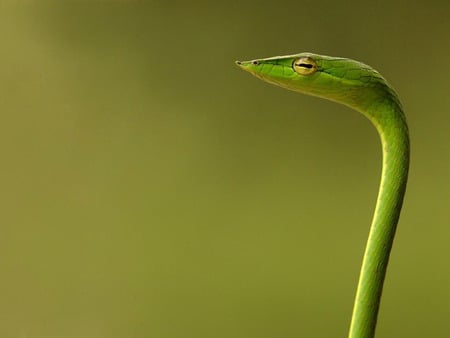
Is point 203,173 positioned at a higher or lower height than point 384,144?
higher

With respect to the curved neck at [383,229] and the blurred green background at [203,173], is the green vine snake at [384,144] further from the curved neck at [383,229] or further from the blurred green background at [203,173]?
the blurred green background at [203,173]

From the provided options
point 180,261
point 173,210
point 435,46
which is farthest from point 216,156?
point 435,46

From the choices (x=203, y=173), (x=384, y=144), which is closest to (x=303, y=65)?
(x=384, y=144)

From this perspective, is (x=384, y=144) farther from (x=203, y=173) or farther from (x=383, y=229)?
(x=203, y=173)

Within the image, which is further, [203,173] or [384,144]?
[203,173]

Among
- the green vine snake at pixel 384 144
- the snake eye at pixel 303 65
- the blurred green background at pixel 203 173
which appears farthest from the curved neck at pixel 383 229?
the blurred green background at pixel 203 173

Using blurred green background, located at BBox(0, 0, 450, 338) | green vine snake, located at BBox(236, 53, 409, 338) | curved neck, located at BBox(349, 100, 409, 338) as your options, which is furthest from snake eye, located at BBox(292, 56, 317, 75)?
blurred green background, located at BBox(0, 0, 450, 338)

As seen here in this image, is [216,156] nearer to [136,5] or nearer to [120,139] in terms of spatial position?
[120,139]
